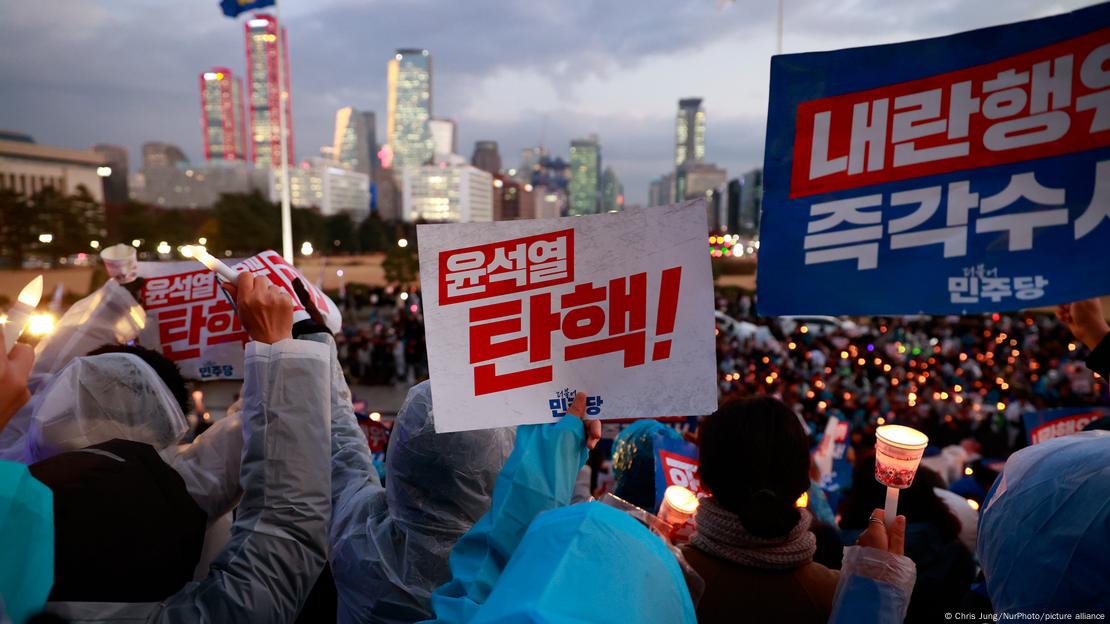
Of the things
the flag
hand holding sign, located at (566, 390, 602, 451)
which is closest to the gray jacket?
hand holding sign, located at (566, 390, 602, 451)

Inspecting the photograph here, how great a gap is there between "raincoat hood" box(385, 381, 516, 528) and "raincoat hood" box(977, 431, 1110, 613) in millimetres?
1278

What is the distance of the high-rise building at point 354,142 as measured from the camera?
170 meters

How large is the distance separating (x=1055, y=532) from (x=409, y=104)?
17957 centimetres

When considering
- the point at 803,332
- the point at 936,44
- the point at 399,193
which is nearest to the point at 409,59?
the point at 399,193

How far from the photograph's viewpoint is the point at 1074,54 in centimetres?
168

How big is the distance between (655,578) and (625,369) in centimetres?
100

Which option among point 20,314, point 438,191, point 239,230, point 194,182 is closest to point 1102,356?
point 20,314

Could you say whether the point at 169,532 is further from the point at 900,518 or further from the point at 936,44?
the point at 936,44

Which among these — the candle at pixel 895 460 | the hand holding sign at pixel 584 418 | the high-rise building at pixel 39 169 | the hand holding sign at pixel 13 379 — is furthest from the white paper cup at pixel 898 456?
the high-rise building at pixel 39 169

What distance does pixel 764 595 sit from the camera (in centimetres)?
142

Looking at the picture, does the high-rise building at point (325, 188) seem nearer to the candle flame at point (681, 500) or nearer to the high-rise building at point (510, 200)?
the high-rise building at point (510, 200)

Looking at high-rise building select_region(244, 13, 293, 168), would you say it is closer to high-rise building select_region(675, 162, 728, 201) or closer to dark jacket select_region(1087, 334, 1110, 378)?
high-rise building select_region(675, 162, 728, 201)

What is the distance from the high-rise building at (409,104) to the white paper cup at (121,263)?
6585 inches

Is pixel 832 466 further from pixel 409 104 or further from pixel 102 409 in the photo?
pixel 409 104
